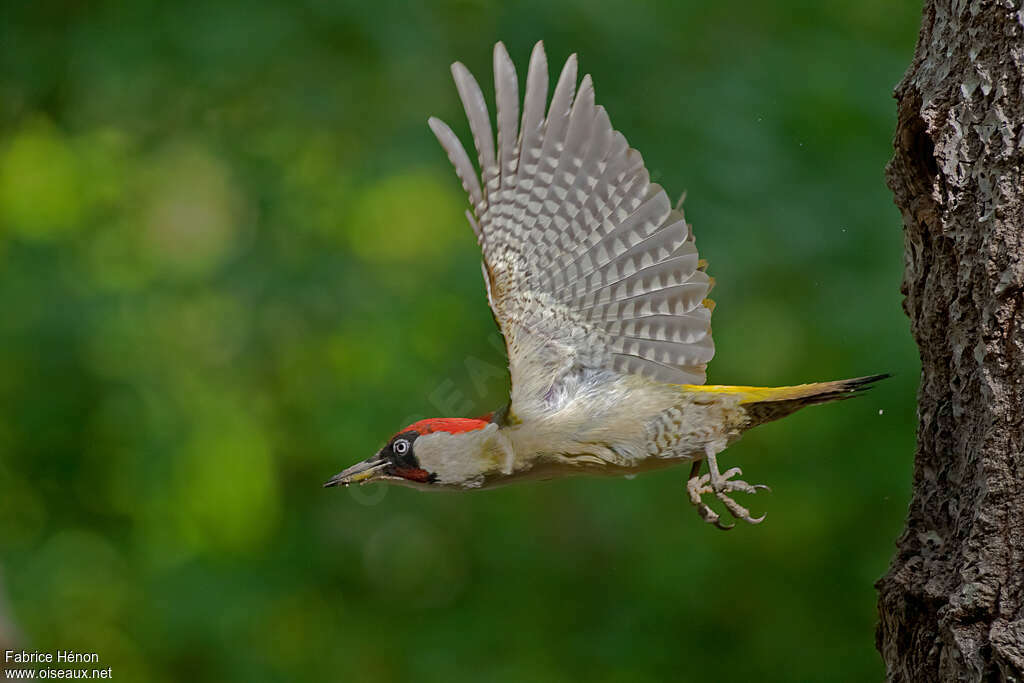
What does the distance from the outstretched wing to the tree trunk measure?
0.70 m

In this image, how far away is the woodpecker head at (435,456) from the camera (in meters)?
3.48

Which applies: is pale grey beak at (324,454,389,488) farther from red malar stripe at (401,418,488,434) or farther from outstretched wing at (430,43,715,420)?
outstretched wing at (430,43,715,420)

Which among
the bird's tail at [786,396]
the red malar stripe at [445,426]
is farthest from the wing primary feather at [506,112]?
the bird's tail at [786,396]

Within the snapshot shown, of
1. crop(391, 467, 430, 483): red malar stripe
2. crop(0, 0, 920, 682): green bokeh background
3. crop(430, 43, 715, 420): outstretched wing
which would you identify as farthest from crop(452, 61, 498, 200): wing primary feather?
crop(0, 0, 920, 682): green bokeh background

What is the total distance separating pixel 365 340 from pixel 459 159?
95.6 inches

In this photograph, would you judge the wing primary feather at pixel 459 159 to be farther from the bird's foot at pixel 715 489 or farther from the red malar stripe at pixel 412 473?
the bird's foot at pixel 715 489

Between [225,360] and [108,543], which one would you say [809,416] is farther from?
[108,543]

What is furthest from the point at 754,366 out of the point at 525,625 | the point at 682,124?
the point at 525,625

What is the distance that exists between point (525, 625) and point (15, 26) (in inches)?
171

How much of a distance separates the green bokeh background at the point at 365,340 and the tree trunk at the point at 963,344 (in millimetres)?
2330

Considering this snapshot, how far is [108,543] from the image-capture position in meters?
5.91

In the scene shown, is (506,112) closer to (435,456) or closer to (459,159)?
(459,159)

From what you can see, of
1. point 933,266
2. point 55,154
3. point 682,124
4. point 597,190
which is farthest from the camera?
point 55,154

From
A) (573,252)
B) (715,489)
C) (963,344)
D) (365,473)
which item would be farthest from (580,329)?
(963,344)
